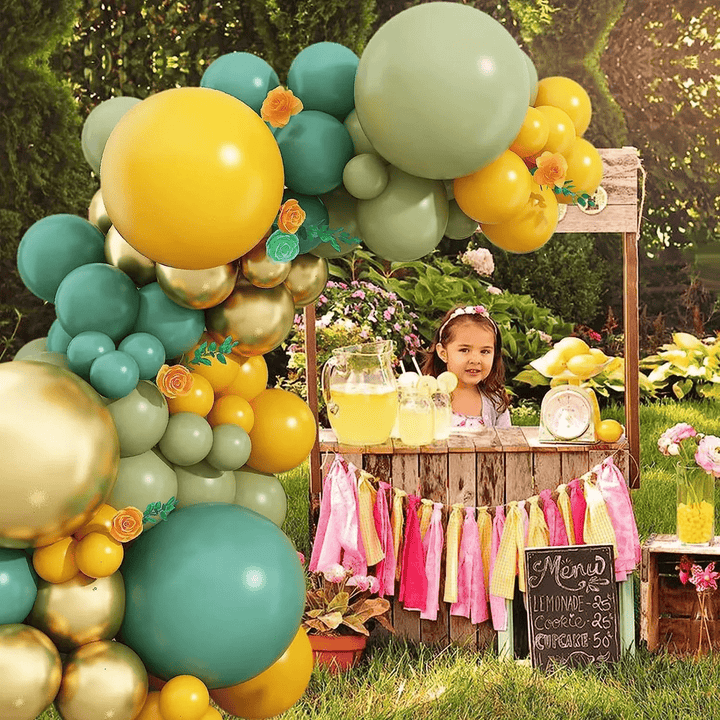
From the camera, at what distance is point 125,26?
561 cm

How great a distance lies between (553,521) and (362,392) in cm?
68

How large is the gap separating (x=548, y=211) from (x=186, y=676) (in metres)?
0.73

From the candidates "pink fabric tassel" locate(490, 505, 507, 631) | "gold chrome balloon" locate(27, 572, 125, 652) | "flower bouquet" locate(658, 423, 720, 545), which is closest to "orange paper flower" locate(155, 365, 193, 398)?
"gold chrome balloon" locate(27, 572, 125, 652)

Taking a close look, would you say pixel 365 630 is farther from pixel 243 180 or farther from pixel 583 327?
pixel 583 327

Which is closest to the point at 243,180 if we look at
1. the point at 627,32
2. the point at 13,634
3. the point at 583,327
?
the point at 13,634

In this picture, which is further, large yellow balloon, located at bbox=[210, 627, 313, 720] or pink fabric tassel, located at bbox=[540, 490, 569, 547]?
pink fabric tassel, located at bbox=[540, 490, 569, 547]

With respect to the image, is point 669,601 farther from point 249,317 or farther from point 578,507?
point 249,317

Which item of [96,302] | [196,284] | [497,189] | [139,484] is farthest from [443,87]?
[139,484]

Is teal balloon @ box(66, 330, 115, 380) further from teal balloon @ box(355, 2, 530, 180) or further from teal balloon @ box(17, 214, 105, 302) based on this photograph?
teal balloon @ box(355, 2, 530, 180)

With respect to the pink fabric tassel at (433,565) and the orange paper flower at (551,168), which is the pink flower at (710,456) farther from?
the orange paper flower at (551,168)

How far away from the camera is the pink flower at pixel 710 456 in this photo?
294 centimetres

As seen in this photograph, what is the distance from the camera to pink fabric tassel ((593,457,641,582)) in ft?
9.67

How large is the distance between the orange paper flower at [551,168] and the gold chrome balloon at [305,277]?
13.8 inches

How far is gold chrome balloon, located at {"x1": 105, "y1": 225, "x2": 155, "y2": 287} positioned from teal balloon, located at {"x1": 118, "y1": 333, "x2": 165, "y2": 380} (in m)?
0.10
